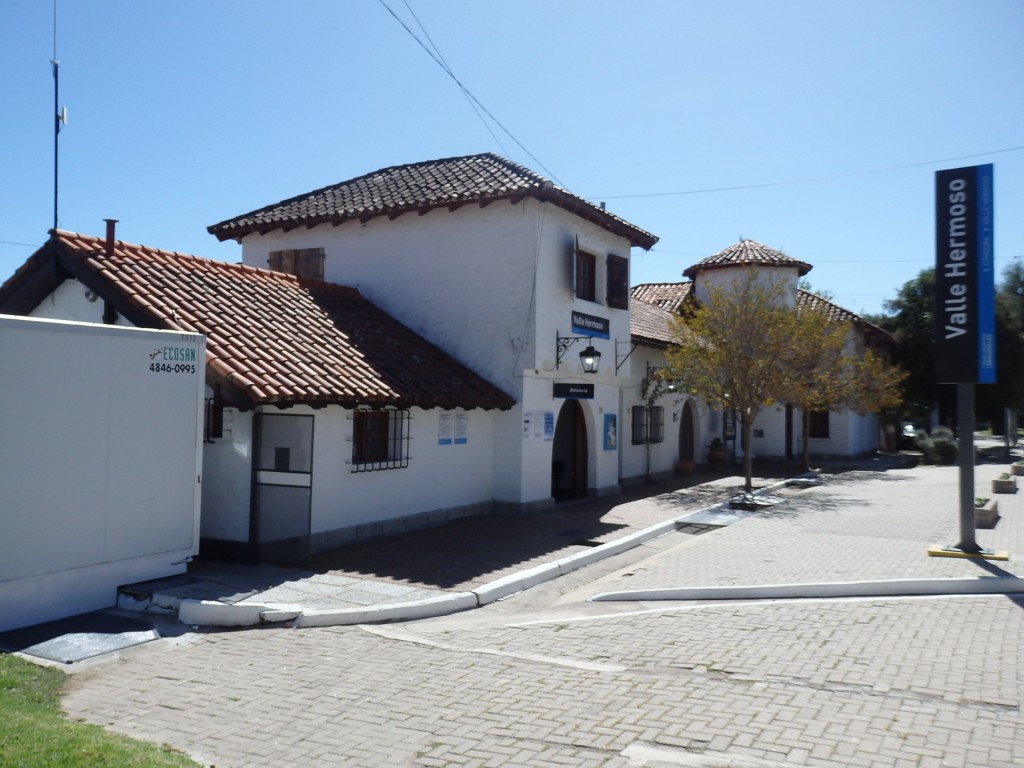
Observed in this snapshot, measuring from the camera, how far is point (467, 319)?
49.8 ft

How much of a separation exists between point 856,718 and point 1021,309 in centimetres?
3536

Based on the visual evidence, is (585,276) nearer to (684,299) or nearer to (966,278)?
(966,278)

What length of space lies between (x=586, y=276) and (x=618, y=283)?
34.8 inches

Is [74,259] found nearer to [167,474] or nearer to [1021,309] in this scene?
[167,474]

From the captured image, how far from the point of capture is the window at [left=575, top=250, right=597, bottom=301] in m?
16.4

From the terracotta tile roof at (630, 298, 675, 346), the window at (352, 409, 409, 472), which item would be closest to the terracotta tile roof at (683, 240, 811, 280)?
the terracotta tile roof at (630, 298, 675, 346)

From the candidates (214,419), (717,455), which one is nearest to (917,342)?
(717,455)

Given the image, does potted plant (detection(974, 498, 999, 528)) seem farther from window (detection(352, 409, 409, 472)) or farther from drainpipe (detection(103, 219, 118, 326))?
drainpipe (detection(103, 219, 118, 326))

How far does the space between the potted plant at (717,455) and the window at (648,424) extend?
408cm

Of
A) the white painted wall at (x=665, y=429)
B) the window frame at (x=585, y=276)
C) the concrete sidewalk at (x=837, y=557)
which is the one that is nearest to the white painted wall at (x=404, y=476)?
the window frame at (x=585, y=276)

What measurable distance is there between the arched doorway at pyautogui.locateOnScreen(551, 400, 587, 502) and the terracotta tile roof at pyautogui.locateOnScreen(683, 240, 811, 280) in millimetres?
11870

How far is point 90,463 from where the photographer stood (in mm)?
8094

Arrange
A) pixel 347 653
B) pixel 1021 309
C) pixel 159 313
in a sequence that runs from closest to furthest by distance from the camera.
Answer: pixel 347 653
pixel 159 313
pixel 1021 309

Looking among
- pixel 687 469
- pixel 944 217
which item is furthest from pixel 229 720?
pixel 687 469
